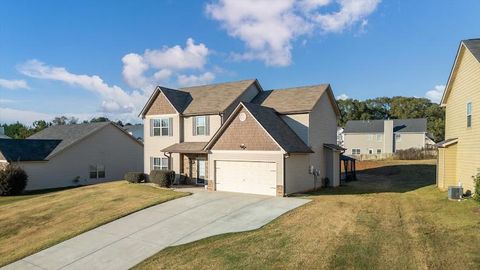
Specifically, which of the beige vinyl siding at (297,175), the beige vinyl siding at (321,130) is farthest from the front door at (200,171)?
the beige vinyl siding at (321,130)

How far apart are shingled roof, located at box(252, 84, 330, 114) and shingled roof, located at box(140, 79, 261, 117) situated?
1.83m

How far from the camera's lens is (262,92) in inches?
1150

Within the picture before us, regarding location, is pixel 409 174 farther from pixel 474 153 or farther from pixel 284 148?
pixel 284 148

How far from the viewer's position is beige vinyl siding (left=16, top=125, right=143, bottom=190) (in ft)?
105

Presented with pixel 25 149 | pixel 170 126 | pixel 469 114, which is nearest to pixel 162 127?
pixel 170 126

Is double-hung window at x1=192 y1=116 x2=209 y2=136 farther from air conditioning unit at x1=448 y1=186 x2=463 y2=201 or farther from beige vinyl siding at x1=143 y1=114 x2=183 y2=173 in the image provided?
air conditioning unit at x1=448 y1=186 x2=463 y2=201

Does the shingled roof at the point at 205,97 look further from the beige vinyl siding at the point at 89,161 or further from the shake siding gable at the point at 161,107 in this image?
the beige vinyl siding at the point at 89,161

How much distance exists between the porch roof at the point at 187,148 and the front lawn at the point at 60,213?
10.8ft

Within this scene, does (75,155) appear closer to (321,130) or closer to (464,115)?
(321,130)

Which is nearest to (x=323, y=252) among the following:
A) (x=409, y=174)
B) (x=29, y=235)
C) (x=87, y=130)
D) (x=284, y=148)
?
(x=284, y=148)

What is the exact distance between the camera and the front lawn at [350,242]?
985cm

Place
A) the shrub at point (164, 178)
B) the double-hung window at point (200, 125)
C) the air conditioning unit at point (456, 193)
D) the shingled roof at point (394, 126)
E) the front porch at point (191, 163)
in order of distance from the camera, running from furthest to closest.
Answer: the shingled roof at point (394, 126)
the double-hung window at point (200, 125)
the front porch at point (191, 163)
the shrub at point (164, 178)
the air conditioning unit at point (456, 193)

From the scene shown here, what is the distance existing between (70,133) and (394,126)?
51.9m

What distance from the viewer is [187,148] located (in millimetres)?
26016
